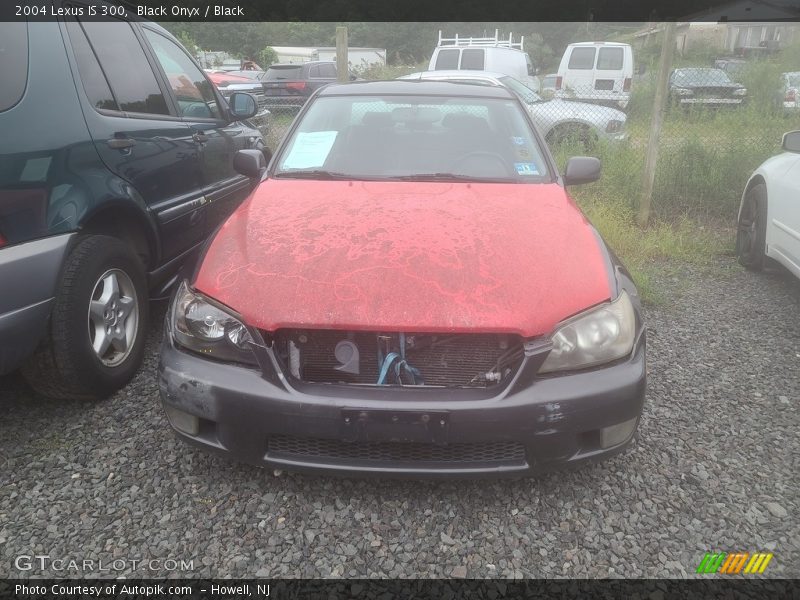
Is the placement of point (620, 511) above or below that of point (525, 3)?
below

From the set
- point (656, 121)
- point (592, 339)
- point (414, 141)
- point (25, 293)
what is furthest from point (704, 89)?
point (25, 293)

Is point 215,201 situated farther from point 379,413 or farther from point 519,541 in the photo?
point 519,541

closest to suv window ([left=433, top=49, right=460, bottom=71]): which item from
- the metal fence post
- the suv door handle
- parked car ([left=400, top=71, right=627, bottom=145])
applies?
parked car ([left=400, top=71, right=627, bottom=145])

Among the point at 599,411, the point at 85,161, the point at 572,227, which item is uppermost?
the point at 85,161

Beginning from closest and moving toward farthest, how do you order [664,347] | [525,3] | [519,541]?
1. [519,541]
2. [664,347]
3. [525,3]

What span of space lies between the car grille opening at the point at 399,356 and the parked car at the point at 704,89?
20.8 ft

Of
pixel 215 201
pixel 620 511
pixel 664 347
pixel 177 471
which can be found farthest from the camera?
pixel 215 201

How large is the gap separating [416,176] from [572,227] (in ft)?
2.93

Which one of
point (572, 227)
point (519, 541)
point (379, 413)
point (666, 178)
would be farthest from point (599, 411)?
point (666, 178)

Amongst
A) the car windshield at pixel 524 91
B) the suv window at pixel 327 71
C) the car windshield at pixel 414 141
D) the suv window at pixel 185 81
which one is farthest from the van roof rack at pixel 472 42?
the car windshield at pixel 414 141

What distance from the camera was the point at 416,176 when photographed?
3.02 metres

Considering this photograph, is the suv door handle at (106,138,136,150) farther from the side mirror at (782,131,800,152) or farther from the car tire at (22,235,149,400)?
the side mirror at (782,131,800,152)

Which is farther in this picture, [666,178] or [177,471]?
[666,178]

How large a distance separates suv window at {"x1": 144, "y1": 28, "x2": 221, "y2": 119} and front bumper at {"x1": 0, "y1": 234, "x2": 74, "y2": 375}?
185cm
